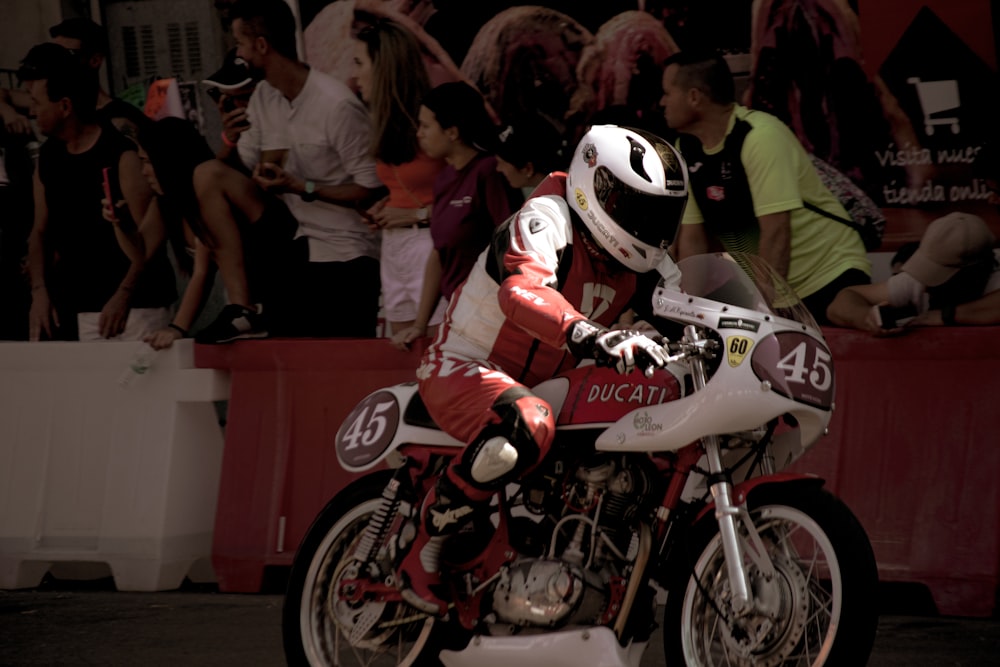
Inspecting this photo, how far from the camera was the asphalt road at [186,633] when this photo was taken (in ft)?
20.5

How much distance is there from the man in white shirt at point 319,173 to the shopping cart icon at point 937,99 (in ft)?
9.72

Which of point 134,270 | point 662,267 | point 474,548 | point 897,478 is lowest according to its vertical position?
point 134,270

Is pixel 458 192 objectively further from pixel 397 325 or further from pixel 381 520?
pixel 381 520

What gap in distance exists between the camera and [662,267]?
552 centimetres

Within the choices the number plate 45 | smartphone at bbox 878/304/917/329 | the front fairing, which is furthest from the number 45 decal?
smartphone at bbox 878/304/917/329

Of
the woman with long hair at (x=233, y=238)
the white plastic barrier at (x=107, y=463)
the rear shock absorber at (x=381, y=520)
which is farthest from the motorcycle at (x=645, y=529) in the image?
the woman with long hair at (x=233, y=238)

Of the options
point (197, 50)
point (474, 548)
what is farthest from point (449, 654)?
point (197, 50)

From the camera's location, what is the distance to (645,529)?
5023 millimetres

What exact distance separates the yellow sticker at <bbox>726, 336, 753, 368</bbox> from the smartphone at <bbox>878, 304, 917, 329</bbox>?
2.42 meters

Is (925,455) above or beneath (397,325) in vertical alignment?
above

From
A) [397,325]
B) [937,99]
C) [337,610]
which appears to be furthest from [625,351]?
[397,325]

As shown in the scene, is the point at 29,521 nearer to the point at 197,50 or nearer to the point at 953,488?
the point at 197,50

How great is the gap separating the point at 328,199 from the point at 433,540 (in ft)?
13.5

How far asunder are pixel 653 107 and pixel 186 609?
3.47 meters
